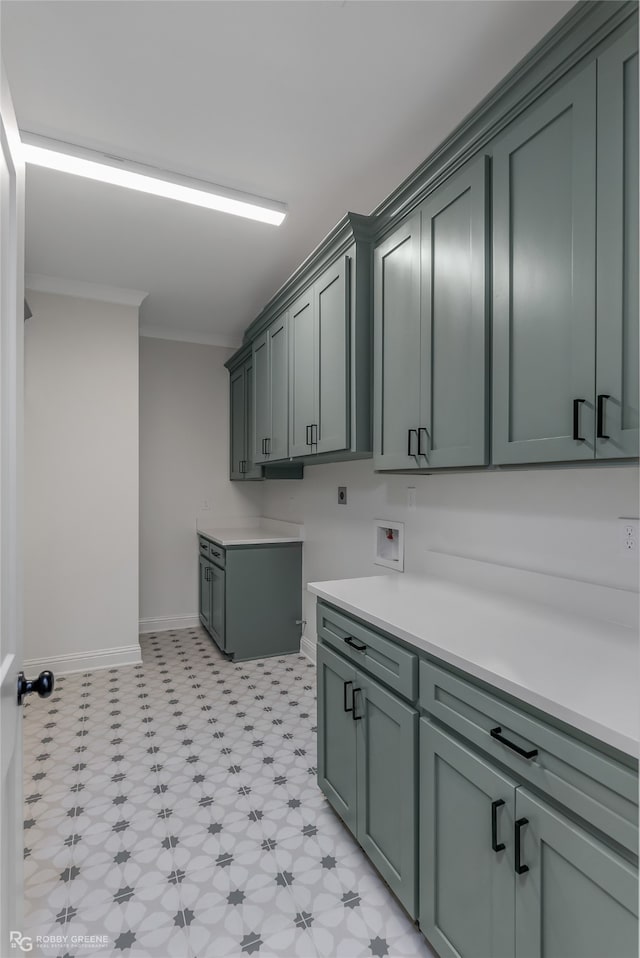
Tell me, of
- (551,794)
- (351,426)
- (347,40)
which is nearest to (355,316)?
(351,426)

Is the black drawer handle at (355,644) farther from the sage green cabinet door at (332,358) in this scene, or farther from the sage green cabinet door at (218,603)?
the sage green cabinet door at (218,603)

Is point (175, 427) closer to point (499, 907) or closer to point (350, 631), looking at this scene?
point (350, 631)

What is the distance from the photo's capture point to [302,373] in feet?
9.33

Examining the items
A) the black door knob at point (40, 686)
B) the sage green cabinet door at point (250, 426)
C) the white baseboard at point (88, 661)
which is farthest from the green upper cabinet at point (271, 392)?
the black door knob at point (40, 686)

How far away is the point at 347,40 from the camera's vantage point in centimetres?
154

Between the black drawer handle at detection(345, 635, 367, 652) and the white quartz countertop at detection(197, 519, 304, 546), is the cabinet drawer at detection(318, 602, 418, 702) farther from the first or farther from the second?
the white quartz countertop at detection(197, 519, 304, 546)

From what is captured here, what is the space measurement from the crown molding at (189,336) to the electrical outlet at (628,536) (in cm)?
403

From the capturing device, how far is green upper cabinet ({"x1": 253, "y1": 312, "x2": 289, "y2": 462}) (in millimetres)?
3150

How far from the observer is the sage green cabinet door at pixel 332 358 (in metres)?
2.32

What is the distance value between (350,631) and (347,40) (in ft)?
6.48

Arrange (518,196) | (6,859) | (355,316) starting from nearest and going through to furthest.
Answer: (6,859), (518,196), (355,316)

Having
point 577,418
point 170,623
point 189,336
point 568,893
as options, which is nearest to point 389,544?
point 577,418

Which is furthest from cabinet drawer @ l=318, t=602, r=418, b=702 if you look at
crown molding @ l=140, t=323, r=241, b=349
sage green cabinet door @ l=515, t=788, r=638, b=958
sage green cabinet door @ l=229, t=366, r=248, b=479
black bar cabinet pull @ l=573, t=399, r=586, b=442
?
crown molding @ l=140, t=323, r=241, b=349

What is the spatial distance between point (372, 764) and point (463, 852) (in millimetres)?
443
